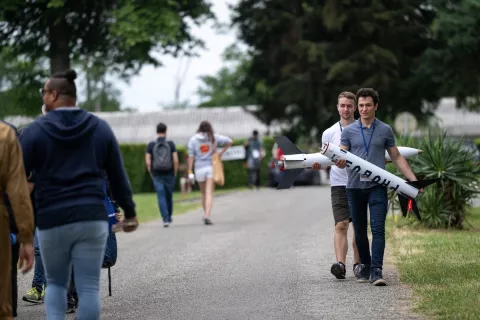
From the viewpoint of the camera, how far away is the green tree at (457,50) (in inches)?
961

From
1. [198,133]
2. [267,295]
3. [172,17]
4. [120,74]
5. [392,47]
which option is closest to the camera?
[267,295]

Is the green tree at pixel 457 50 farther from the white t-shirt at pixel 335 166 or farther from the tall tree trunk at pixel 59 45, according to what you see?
the white t-shirt at pixel 335 166

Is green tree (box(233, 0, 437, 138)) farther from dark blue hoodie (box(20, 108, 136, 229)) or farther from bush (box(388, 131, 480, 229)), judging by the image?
dark blue hoodie (box(20, 108, 136, 229))

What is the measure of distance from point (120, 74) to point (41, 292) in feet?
79.8

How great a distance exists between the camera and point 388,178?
1063cm

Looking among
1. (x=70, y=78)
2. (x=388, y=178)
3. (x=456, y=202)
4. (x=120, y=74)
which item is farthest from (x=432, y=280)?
(x=120, y=74)

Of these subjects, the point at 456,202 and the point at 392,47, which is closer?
the point at 456,202

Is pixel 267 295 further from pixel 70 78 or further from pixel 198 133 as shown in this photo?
Result: pixel 198 133

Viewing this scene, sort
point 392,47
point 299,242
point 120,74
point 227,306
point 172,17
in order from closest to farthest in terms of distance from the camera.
Answer: point 227,306 → point 299,242 → point 172,17 → point 120,74 → point 392,47

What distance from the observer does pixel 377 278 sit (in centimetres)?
1060

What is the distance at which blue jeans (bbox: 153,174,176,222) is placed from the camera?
20641 mm

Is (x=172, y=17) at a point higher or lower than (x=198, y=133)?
higher

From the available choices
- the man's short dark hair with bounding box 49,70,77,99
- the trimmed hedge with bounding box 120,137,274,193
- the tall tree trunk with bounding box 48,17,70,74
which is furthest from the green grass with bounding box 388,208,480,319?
the trimmed hedge with bounding box 120,137,274,193

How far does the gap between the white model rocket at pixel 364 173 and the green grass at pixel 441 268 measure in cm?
77
